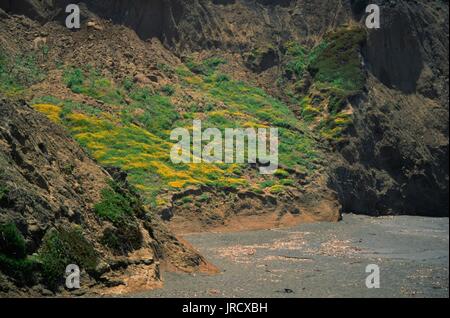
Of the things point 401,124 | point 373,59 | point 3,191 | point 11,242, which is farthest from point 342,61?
point 11,242

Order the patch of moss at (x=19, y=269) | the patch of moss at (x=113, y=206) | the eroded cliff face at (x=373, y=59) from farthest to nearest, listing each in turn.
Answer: the eroded cliff face at (x=373, y=59)
the patch of moss at (x=113, y=206)
the patch of moss at (x=19, y=269)

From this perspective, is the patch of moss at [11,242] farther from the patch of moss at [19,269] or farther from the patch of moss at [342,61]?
the patch of moss at [342,61]

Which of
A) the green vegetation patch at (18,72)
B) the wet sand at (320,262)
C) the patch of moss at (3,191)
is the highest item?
the green vegetation patch at (18,72)

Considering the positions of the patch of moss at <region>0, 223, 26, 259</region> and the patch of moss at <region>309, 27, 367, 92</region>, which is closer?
the patch of moss at <region>0, 223, 26, 259</region>

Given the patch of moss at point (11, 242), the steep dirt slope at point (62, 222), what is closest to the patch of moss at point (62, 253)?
the steep dirt slope at point (62, 222)

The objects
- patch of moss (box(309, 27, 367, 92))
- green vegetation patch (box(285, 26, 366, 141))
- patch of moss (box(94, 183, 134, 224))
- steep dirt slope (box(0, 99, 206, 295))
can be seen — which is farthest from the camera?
patch of moss (box(309, 27, 367, 92))

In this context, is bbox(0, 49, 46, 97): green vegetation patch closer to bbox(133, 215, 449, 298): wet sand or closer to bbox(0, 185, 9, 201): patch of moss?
bbox(133, 215, 449, 298): wet sand

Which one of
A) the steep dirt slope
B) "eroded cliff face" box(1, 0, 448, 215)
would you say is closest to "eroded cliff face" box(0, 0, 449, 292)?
"eroded cliff face" box(1, 0, 448, 215)
